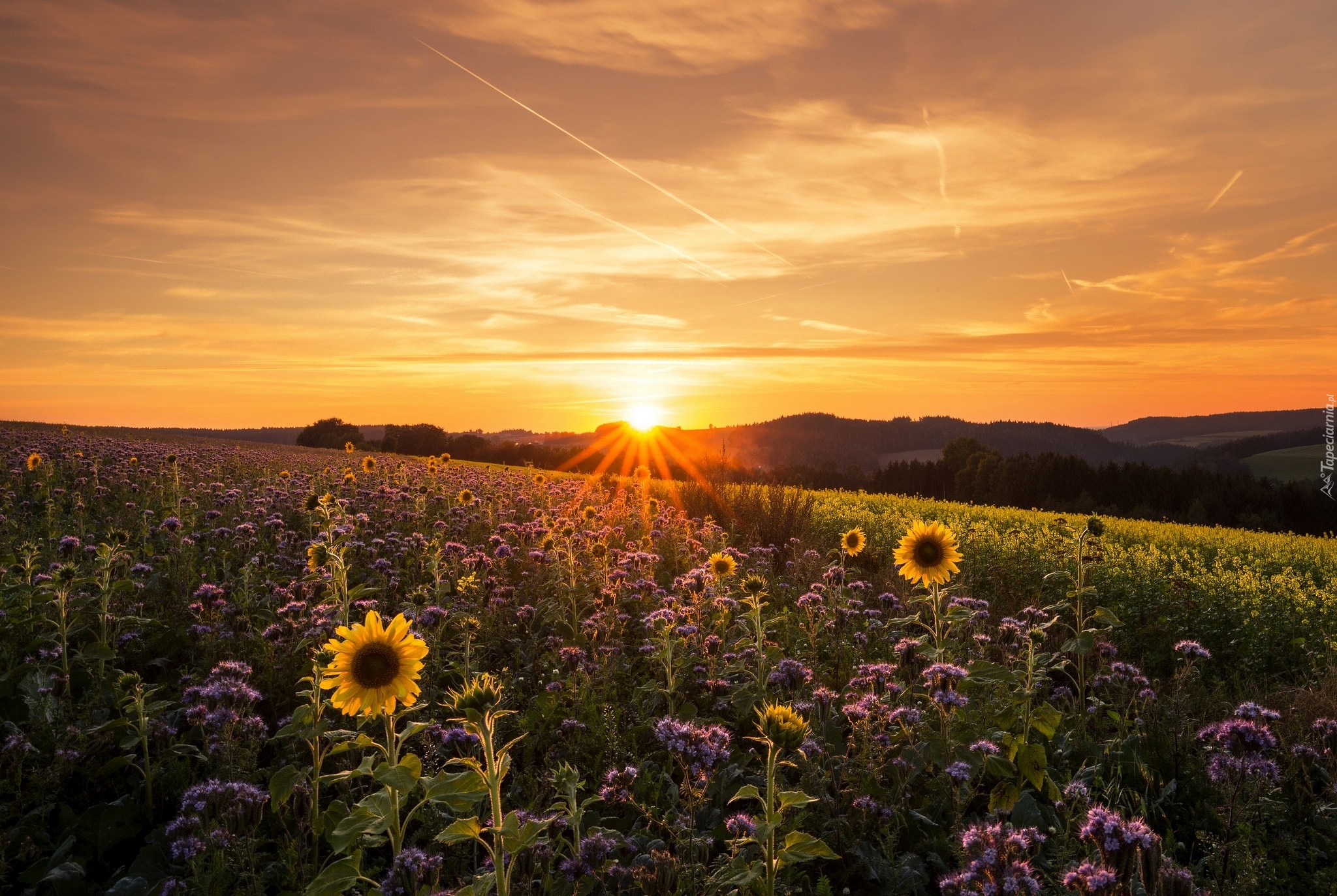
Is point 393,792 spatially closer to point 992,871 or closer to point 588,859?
point 588,859

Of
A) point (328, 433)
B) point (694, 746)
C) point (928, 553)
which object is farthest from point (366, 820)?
point (328, 433)

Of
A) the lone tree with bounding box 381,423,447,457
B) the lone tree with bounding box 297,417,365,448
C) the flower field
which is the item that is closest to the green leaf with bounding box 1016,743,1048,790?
the flower field

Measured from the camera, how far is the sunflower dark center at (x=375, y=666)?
2.90m

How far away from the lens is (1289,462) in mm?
100938

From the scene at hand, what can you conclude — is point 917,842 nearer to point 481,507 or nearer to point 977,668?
point 977,668

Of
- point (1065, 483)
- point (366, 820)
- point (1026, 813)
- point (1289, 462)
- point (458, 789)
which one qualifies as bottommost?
point (1065, 483)

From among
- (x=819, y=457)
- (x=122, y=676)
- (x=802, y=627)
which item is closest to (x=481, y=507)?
(x=802, y=627)

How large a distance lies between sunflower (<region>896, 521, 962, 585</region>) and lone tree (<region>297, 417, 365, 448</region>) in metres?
70.5

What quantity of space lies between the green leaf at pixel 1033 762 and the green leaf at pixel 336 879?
339 cm

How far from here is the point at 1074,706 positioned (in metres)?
5.54

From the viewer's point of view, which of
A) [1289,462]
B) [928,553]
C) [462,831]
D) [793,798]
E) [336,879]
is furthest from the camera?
[1289,462]

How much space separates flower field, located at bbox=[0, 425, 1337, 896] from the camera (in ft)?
9.64

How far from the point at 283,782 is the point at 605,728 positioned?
199 cm

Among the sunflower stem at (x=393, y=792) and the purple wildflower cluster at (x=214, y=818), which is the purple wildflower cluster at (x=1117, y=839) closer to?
the sunflower stem at (x=393, y=792)
